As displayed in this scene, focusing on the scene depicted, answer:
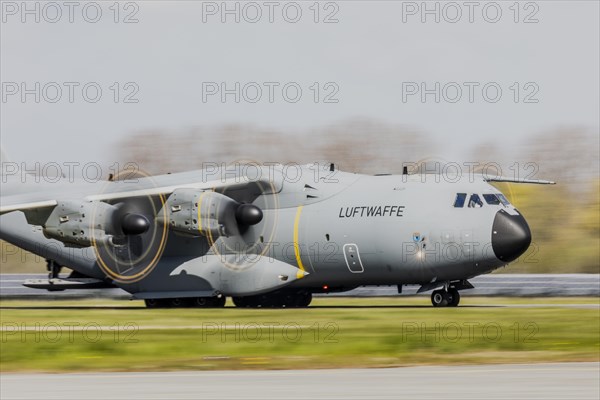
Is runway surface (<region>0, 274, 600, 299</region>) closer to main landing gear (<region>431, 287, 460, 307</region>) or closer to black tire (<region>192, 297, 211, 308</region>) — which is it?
black tire (<region>192, 297, 211, 308</region>)

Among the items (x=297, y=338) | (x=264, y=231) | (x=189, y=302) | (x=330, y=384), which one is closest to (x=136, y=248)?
(x=189, y=302)

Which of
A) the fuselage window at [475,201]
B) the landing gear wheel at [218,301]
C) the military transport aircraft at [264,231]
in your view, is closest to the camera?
the fuselage window at [475,201]

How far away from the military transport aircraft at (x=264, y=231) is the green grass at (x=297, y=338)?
Answer: 1667 mm

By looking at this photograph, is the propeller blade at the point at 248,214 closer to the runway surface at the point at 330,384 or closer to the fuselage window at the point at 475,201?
the fuselage window at the point at 475,201

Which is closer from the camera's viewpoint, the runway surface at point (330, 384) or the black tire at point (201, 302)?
the runway surface at point (330, 384)

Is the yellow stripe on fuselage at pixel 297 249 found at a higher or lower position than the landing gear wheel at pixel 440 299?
higher

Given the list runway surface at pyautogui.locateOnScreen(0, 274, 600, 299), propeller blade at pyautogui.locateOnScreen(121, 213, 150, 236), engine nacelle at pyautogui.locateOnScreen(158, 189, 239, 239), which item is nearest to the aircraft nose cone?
engine nacelle at pyautogui.locateOnScreen(158, 189, 239, 239)

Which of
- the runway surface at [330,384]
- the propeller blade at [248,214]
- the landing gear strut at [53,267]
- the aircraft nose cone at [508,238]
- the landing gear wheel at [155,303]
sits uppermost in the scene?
the propeller blade at [248,214]

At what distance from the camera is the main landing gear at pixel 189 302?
3666cm

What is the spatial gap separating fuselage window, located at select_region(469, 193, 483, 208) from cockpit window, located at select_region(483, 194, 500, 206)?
19 centimetres

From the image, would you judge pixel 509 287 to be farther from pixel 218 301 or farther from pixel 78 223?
pixel 78 223

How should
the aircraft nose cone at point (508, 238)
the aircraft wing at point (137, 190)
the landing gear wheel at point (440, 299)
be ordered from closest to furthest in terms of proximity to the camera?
the aircraft nose cone at point (508, 238), the landing gear wheel at point (440, 299), the aircraft wing at point (137, 190)

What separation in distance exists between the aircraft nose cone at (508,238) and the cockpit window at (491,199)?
529mm

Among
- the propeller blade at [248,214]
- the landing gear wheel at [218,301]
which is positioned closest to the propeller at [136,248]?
the landing gear wheel at [218,301]
